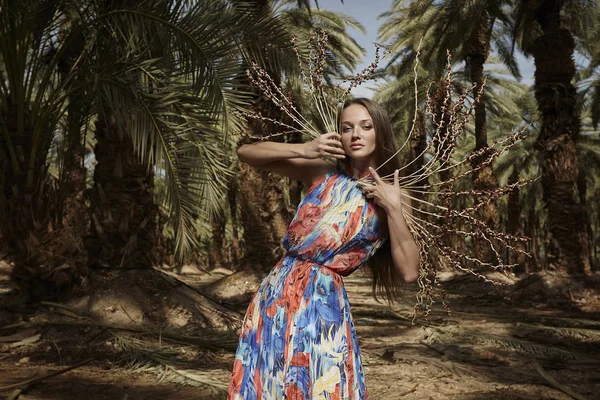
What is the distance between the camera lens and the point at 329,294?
2.32 m

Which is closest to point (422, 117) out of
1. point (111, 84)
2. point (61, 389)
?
point (111, 84)

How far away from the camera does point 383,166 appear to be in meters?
2.52

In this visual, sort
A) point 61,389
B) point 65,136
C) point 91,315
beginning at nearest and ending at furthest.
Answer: point 61,389, point 91,315, point 65,136

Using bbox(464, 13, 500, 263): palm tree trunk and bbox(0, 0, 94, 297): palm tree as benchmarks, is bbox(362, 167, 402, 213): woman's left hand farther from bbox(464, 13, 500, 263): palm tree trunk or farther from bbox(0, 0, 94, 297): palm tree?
bbox(464, 13, 500, 263): palm tree trunk

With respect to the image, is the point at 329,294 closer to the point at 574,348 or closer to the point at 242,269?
the point at 574,348

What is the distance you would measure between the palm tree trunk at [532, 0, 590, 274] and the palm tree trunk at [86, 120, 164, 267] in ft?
24.4

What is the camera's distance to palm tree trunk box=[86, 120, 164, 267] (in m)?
7.93

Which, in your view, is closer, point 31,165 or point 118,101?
point 118,101

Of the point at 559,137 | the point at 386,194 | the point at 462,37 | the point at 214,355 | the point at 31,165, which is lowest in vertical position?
the point at 214,355

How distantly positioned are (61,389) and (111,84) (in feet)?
9.85

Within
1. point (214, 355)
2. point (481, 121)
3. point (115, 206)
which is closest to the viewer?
point (214, 355)

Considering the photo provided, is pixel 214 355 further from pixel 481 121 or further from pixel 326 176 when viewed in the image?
pixel 481 121

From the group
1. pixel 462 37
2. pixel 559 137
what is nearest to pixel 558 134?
pixel 559 137

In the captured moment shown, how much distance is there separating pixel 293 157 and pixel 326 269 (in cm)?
48
